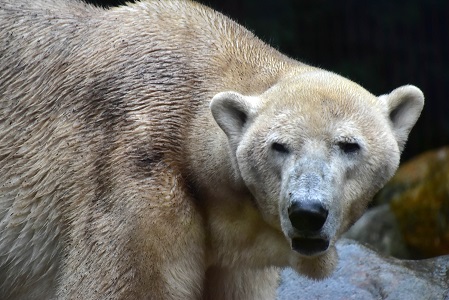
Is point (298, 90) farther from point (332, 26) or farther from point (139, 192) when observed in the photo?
point (332, 26)

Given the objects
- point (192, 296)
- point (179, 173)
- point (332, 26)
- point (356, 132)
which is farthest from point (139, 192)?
point (332, 26)

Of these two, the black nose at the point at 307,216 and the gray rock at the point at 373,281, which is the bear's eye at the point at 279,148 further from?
the gray rock at the point at 373,281

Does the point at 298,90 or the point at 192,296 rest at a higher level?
the point at 298,90

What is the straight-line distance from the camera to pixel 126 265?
4730mm

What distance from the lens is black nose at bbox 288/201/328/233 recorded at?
412cm

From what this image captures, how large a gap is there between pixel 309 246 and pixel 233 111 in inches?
30.9

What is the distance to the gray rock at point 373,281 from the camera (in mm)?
5996

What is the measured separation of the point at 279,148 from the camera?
4426 mm

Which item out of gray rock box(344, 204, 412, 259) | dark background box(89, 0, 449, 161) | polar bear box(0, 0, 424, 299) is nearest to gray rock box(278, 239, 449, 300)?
polar bear box(0, 0, 424, 299)

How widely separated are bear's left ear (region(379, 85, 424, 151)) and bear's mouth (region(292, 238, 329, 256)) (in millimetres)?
725

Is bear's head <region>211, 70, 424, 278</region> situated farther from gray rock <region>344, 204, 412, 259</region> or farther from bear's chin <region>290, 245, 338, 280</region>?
gray rock <region>344, 204, 412, 259</region>

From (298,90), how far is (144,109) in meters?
0.86

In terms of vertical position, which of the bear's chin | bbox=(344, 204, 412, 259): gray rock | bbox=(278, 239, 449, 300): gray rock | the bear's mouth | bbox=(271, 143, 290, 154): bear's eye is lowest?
bbox=(344, 204, 412, 259): gray rock

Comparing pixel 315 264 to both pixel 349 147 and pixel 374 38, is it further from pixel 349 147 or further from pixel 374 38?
pixel 374 38
